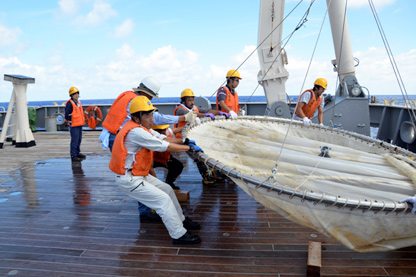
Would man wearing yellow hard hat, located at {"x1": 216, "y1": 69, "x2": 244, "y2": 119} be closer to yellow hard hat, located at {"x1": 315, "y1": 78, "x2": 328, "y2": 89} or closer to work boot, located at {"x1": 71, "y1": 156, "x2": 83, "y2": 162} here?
yellow hard hat, located at {"x1": 315, "y1": 78, "x2": 328, "y2": 89}

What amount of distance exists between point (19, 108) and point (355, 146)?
9328 mm

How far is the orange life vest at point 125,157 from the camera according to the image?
10.1ft

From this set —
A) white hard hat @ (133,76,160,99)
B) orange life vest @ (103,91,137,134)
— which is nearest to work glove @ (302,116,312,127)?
white hard hat @ (133,76,160,99)

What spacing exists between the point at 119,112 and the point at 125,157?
1.03 metres

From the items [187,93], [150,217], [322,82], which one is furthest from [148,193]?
[322,82]

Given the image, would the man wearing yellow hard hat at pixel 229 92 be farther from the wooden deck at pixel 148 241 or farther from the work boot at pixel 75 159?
the work boot at pixel 75 159

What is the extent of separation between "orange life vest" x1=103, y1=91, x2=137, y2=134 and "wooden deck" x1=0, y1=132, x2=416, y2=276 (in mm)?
1151

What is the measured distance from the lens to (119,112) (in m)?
3.95

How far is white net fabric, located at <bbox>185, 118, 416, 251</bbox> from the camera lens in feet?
8.09

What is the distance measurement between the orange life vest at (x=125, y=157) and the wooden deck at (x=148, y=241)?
2.54 ft

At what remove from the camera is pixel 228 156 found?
11.9 feet

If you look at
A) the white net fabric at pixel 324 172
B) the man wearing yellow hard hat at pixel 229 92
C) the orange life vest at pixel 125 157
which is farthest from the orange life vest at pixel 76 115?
the orange life vest at pixel 125 157

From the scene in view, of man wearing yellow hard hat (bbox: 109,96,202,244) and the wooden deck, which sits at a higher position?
man wearing yellow hard hat (bbox: 109,96,202,244)

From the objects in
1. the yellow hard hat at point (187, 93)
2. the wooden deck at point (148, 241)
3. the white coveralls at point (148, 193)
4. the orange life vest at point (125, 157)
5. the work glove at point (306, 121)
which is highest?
the yellow hard hat at point (187, 93)
